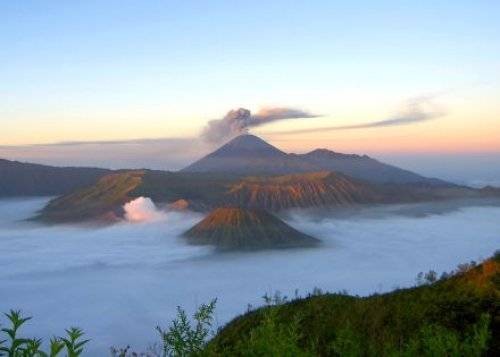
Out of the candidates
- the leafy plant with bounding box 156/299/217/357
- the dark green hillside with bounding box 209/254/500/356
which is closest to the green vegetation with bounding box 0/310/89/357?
the leafy plant with bounding box 156/299/217/357

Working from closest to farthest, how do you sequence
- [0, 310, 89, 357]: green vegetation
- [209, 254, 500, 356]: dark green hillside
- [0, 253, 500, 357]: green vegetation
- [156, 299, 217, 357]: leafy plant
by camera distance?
[0, 310, 89, 357]: green vegetation → [156, 299, 217, 357]: leafy plant → [0, 253, 500, 357]: green vegetation → [209, 254, 500, 356]: dark green hillside

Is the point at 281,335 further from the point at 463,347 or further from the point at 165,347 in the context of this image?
the point at 165,347

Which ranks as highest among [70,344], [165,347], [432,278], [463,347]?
[70,344]

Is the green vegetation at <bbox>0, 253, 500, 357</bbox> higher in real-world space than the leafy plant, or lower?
lower

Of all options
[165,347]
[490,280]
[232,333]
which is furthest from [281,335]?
[232,333]

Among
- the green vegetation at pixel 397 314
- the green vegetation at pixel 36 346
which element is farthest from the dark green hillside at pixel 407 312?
the green vegetation at pixel 36 346

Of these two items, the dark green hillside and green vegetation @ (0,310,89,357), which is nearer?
green vegetation @ (0,310,89,357)

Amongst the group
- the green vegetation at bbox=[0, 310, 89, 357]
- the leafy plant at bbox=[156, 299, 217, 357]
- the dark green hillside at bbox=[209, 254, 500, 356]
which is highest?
the green vegetation at bbox=[0, 310, 89, 357]

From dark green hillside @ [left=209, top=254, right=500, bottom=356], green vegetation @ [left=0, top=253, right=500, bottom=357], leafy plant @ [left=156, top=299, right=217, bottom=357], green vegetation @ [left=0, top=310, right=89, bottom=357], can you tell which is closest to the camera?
green vegetation @ [left=0, top=310, right=89, bottom=357]

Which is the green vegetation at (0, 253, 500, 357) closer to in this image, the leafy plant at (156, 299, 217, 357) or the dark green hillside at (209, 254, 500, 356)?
the dark green hillside at (209, 254, 500, 356)

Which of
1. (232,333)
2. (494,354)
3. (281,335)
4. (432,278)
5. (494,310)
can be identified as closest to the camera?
(281,335)

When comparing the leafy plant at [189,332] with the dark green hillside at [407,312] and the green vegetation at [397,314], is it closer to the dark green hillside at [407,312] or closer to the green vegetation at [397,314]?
the green vegetation at [397,314]
